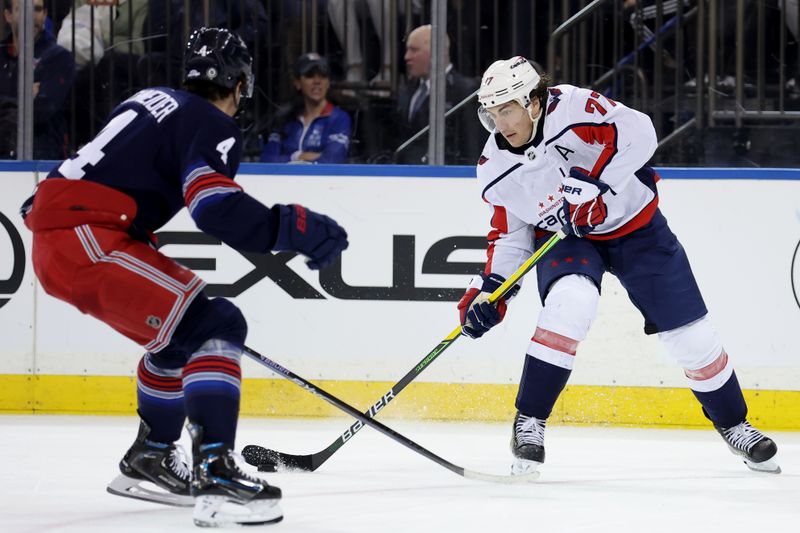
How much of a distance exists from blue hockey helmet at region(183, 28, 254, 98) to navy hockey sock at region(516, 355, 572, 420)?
1.04 metres

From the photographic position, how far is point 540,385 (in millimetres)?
3299

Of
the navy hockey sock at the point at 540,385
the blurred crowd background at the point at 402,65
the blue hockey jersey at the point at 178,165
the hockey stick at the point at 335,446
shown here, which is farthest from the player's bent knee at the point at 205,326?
the blurred crowd background at the point at 402,65

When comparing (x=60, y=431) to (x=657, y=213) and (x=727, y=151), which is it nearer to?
(x=657, y=213)

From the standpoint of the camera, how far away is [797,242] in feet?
14.3

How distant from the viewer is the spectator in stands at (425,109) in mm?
4648

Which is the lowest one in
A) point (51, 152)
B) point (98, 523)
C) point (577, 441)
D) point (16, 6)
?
point (577, 441)

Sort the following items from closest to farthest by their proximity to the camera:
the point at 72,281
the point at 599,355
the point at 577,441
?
the point at 72,281, the point at 577,441, the point at 599,355

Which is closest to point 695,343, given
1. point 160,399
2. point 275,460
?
point 275,460

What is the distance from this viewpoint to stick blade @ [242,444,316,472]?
3.48 metres

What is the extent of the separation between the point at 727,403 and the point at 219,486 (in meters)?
1.57

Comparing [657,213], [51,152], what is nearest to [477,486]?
[657,213]

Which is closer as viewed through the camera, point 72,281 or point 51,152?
point 72,281

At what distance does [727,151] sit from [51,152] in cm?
242

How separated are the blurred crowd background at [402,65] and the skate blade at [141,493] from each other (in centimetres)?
188
